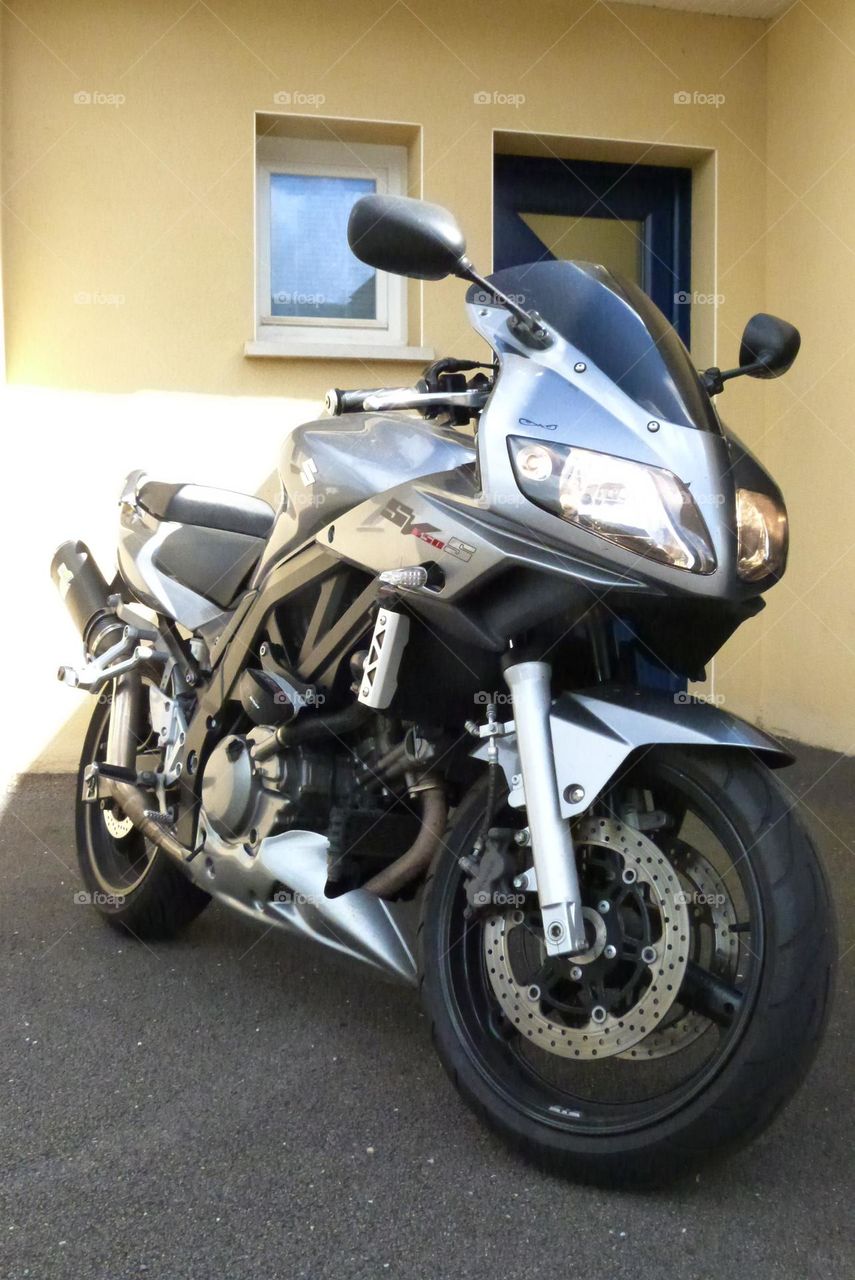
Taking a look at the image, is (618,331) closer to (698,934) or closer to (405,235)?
(405,235)

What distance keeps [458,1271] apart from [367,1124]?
1.52 feet

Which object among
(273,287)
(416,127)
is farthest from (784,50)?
(273,287)

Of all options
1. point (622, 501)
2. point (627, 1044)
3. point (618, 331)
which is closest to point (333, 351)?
point (618, 331)

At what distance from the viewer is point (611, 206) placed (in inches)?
219

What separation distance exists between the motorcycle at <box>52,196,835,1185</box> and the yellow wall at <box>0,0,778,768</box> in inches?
111

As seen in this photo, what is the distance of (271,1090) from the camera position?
2215 mm

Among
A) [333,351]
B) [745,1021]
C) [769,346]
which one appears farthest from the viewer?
[333,351]

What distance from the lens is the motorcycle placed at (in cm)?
170

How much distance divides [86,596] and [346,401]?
4.39 feet

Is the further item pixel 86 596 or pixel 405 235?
pixel 86 596

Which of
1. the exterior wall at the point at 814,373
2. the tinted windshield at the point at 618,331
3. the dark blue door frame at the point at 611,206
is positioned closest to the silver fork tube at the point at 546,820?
the tinted windshield at the point at 618,331

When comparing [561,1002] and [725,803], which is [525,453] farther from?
[561,1002]

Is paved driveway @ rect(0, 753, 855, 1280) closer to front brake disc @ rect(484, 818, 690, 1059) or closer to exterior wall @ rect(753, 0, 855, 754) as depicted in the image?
front brake disc @ rect(484, 818, 690, 1059)

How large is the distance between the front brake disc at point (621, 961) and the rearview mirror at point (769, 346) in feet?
2.78
